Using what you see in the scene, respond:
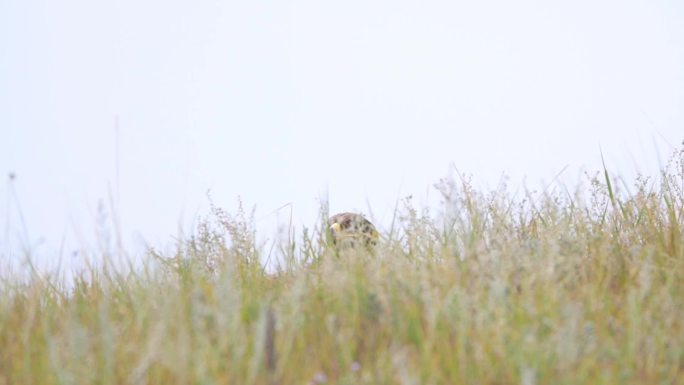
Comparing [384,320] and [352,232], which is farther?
[352,232]

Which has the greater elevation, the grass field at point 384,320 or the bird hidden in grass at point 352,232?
the bird hidden in grass at point 352,232

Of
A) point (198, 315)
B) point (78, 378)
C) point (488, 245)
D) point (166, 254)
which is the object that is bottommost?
point (78, 378)

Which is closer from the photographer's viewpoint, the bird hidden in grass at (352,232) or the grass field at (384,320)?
the grass field at (384,320)

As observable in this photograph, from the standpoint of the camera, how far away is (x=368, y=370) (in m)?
3.08

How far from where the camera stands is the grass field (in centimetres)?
300

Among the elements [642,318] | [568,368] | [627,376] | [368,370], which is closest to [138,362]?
[368,370]

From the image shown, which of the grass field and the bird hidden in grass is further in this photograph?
the bird hidden in grass

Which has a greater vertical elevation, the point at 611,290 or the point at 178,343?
the point at 611,290

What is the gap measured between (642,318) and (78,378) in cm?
202

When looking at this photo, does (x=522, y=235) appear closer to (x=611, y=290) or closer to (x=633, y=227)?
(x=633, y=227)

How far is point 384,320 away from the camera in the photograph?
340 centimetres

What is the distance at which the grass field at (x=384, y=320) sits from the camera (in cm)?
300

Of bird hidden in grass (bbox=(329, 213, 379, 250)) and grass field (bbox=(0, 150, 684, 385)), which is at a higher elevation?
bird hidden in grass (bbox=(329, 213, 379, 250))

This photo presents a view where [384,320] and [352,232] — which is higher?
[352,232]
